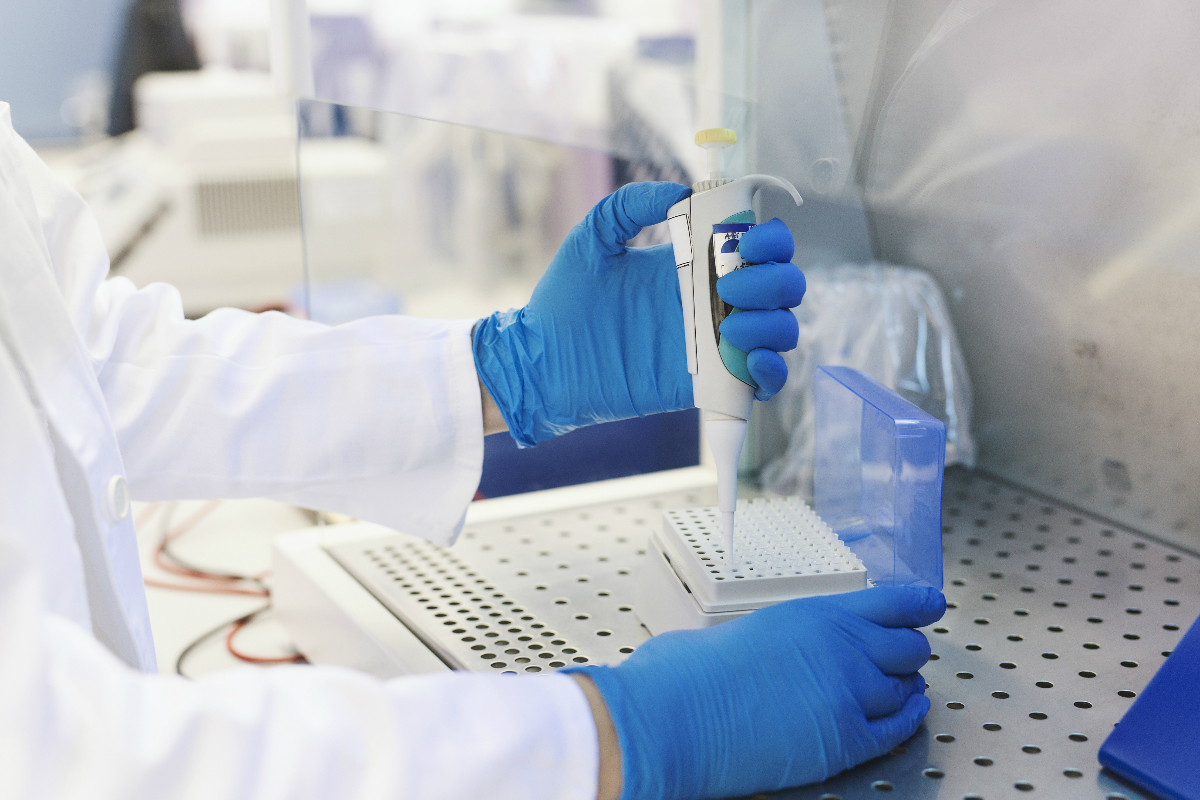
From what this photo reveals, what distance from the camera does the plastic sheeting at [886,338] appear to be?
3.75 ft

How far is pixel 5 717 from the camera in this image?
438 mm

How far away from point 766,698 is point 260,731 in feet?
1.02

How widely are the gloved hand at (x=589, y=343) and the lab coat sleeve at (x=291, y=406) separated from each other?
49mm

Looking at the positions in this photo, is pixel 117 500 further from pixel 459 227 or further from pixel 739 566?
pixel 459 227

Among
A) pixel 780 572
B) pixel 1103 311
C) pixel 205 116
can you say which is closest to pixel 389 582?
pixel 780 572

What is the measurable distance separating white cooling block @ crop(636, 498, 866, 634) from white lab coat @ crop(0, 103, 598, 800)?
0.67 feet

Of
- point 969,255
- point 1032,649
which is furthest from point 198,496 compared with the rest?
point 969,255

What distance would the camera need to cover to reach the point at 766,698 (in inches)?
23.7

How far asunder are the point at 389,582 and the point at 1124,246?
0.84 meters

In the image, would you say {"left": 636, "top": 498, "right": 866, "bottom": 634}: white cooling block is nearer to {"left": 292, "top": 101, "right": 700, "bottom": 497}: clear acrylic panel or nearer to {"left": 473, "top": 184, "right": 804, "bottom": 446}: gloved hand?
{"left": 473, "top": 184, "right": 804, "bottom": 446}: gloved hand

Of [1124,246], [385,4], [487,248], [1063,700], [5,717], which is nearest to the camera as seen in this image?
[5,717]

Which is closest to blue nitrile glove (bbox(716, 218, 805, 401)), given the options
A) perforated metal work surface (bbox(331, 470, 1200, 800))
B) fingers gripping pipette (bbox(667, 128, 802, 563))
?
fingers gripping pipette (bbox(667, 128, 802, 563))

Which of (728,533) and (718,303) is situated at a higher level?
(718,303)

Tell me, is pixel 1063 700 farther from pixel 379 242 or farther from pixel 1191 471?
pixel 379 242
